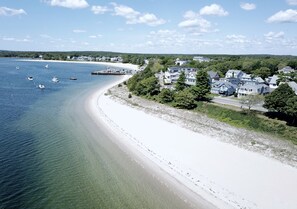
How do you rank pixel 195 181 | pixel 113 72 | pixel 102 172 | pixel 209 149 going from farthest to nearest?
1. pixel 113 72
2. pixel 209 149
3. pixel 102 172
4. pixel 195 181

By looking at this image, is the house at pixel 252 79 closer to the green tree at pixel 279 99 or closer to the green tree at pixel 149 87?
the green tree at pixel 149 87

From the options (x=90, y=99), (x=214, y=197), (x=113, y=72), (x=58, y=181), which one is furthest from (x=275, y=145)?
(x=113, y=72)

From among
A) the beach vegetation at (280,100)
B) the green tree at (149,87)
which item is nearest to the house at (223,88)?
the green tree at (149,87)

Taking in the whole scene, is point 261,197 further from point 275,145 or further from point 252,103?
point 252,103

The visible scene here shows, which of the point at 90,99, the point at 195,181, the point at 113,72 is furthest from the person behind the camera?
the point at 113,72

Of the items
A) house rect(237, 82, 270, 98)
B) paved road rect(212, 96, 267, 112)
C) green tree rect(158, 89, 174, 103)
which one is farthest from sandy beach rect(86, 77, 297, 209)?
house rect(237, 82, 270, 98)

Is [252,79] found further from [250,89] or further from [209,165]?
[209,165]

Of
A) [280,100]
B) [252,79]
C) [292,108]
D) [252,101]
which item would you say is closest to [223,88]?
[252,101]
